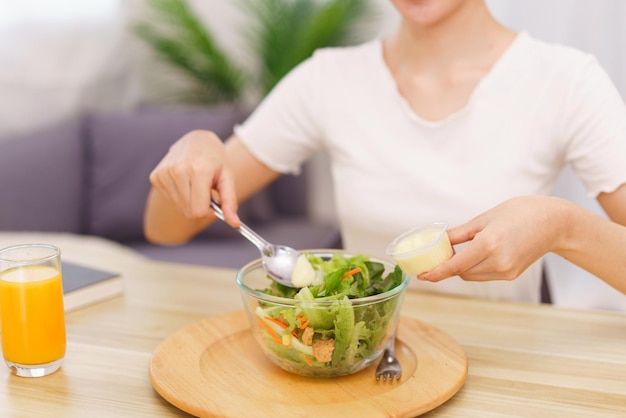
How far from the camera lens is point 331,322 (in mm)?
997

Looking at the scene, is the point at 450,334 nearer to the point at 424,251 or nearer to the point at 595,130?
the point at 424,251

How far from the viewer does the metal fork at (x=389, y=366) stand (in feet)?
3.43

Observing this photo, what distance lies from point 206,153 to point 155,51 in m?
2.47

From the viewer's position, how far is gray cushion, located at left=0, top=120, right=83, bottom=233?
2.71m

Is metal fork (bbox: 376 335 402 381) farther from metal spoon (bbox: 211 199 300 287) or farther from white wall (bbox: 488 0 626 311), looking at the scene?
white wall (bbox: 488 0 626 311)

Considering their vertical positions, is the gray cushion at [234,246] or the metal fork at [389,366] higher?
the metal fork at [389,366]

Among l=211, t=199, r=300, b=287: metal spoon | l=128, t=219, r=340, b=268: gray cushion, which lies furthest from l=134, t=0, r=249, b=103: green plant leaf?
l=211, t=199, r=300, b=287: metal spoon

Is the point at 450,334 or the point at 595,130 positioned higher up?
the point at 595,130

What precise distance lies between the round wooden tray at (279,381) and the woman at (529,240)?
134 mm

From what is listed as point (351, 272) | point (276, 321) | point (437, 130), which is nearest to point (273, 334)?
point (276, 321)

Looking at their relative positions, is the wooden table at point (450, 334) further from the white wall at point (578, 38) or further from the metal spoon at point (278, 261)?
the white wall at point (578, 38)

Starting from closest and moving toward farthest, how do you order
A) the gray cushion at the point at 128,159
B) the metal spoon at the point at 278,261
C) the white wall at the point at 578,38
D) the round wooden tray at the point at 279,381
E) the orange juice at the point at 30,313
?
the round wooden tray at the point at 279,381, the orange juice at the point at 30,313, the metal spoon at the point at 278,261, the white wall at the point at 578,38, the gray cushion at the point at 128,159

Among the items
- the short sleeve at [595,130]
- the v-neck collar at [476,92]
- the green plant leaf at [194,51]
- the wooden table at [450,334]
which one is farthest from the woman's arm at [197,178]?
the green plant leaf at [194,51]

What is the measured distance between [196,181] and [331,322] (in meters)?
0.39
